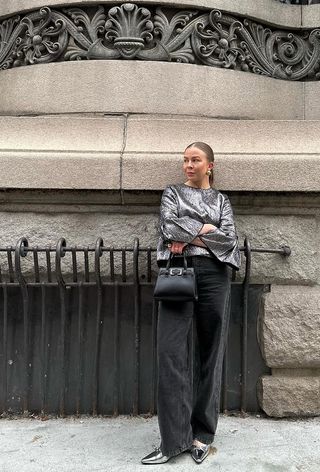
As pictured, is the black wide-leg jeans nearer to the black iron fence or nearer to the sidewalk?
the sidewalk

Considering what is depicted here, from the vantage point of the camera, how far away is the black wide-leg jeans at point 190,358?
314 centimetres

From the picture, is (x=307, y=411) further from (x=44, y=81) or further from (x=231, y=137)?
(x=44, y=81)

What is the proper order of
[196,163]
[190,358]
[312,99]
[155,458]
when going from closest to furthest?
[155,458] → [190,358] → [196,163] → [312,99]

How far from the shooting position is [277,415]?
395 cm

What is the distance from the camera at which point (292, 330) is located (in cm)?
392

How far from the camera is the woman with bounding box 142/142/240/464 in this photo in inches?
124

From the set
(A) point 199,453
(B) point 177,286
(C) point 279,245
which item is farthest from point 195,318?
(C) point 279,245

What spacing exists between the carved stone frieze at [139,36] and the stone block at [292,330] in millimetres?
2034

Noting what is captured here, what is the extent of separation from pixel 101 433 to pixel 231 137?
2.30m

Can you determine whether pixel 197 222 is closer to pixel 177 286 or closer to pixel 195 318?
pixel 177 286

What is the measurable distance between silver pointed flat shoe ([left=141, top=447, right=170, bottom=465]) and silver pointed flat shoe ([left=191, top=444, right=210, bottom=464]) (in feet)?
0.52

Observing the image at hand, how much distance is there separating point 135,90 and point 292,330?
7.28ft

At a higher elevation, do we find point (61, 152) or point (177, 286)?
point (61, 152)

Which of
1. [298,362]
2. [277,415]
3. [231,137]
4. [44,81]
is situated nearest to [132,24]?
[44,81]
